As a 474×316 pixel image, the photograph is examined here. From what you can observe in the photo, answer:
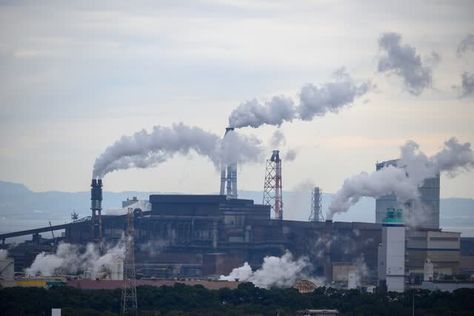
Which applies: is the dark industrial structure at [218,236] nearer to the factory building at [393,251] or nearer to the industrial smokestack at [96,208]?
the industrial smokestack at [96,208]

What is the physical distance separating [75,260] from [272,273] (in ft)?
63.6

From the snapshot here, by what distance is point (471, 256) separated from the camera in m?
146

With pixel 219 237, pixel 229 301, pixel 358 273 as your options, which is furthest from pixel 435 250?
pixel 229 301

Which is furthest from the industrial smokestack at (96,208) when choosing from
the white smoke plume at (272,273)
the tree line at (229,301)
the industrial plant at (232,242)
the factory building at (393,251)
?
the tree line at (229,301)

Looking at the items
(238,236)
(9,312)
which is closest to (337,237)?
(238,236)

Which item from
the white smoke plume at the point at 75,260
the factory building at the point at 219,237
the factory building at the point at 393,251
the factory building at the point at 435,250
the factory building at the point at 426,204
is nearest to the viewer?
the factory building at the point at 393,251

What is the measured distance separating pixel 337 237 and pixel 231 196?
21.4 meters

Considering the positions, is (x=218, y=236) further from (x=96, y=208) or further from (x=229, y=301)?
(x=229, y=301)

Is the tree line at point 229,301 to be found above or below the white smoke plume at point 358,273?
below

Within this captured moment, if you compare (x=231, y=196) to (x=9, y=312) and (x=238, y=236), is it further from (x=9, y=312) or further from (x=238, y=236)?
(x=9, y=312)

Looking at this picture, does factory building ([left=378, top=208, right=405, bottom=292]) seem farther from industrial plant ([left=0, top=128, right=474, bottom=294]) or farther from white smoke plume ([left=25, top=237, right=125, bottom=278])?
white smoke plume ([left=25, top=237, right=125, bottom=278])

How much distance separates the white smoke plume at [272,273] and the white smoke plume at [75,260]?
1023cm

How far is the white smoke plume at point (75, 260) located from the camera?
12650 centimetres

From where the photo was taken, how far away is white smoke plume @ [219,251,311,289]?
123188mm
